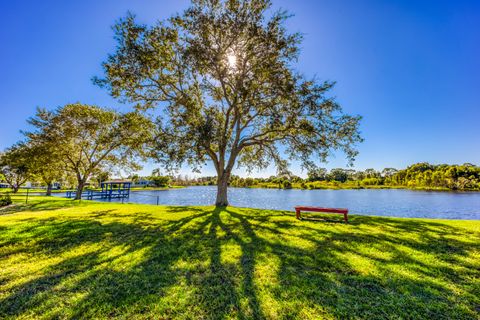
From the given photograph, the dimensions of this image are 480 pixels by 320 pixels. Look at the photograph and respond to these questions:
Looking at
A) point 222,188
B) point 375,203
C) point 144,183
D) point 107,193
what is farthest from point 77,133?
point 144,183

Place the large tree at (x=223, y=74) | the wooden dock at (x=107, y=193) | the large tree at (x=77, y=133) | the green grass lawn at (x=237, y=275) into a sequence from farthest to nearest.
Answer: the wooden dock at (x=107, y=193) → the large tree at (x=77, y=133) → the large tree at (x=223, y=74) → the green grass lawn at (x=237, y=275)

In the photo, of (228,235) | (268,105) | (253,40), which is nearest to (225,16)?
(253,40)

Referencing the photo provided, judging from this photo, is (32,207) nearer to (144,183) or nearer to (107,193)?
(107,193)

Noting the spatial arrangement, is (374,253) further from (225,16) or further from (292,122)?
(225,16)

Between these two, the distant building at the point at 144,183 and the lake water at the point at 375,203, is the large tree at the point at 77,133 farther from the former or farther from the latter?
the distant building at the point at 144,183

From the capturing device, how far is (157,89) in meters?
15.3

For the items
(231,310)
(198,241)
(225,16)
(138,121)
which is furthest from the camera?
(138,121)

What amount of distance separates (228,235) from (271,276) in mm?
3366

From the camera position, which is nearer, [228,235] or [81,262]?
[81,262]

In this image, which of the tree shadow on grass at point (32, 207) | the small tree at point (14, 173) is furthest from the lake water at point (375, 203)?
the small tree at point (14, 173)

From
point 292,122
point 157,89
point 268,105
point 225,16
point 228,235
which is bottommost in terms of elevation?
point 228,235

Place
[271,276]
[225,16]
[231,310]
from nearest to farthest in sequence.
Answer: [231,310] → [271,276] → [225,16]

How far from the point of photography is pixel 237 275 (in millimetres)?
4133

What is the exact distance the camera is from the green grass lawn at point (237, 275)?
306 cm
